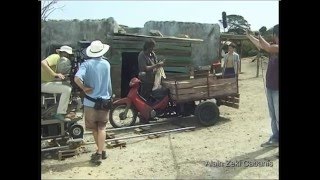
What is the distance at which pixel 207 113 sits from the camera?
30.2ft

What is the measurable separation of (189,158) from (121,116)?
2.58 meters

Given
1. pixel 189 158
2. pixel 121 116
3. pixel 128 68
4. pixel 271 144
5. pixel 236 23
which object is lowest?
pixel 189 158

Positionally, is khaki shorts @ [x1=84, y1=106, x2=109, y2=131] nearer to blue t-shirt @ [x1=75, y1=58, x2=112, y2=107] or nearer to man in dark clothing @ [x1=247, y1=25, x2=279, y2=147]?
blue t-shirt @ [x1=75, y1=58, x2=112, y2=107]

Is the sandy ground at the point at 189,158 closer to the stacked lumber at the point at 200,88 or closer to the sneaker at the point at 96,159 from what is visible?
the sneaker at the point at 96,159

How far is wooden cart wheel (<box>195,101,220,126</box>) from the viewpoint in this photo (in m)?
9.09

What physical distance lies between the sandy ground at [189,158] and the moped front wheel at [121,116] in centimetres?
89

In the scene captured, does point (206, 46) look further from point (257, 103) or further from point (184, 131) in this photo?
point (184, 131)

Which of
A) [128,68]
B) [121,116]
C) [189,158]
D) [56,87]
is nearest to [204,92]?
[121,116]

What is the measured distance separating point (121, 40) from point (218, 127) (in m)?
5.79

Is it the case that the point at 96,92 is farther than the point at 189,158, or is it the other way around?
the point at 189,158

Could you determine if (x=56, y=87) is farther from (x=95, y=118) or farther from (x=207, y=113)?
(x=207, y=113)

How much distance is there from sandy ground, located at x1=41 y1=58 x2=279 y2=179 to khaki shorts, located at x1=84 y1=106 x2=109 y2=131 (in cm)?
57

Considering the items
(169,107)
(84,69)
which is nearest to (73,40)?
(169,107)
